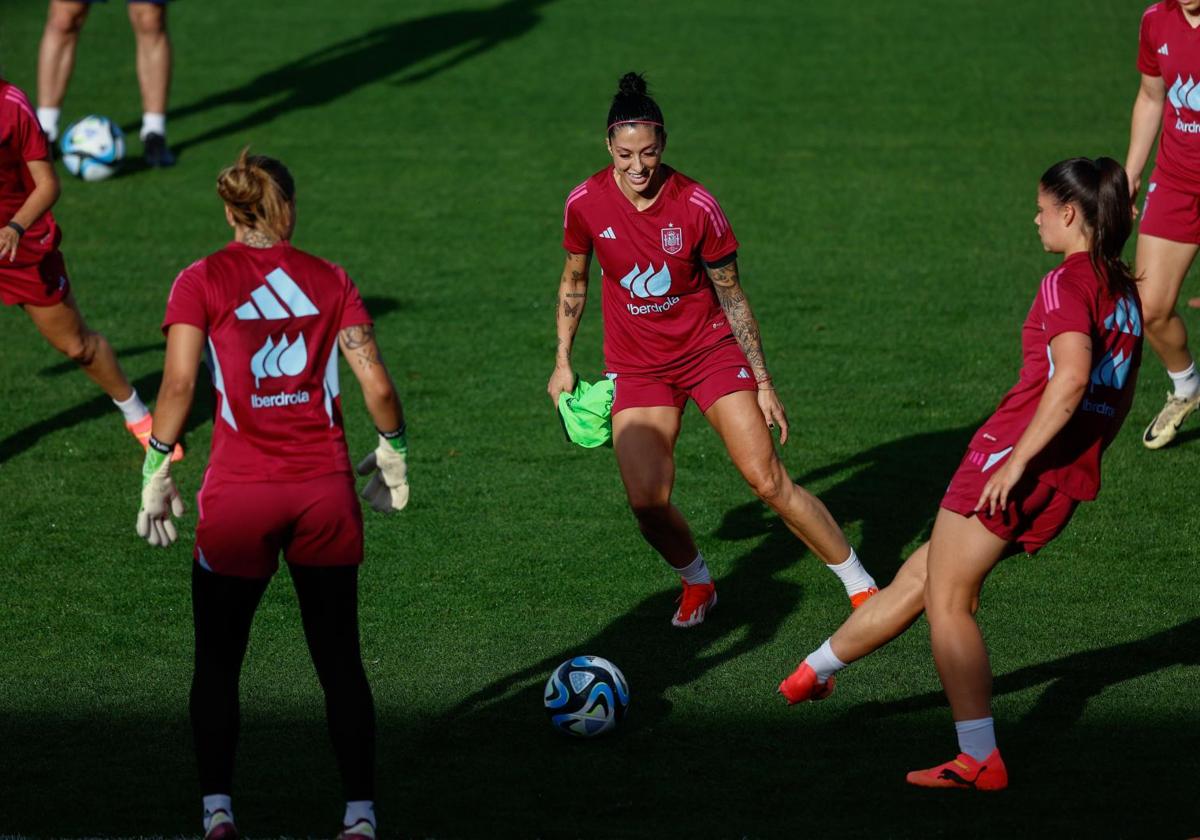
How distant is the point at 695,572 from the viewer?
6.58 m

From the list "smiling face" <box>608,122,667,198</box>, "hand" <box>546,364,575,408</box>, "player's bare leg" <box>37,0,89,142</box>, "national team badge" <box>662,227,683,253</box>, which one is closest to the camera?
"smiling face" <box>608,122,667,198</box>

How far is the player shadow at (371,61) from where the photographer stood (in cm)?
1588

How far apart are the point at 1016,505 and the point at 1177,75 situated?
4.01 meters

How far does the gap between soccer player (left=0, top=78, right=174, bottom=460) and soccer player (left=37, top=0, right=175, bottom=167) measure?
A: 19.4ft

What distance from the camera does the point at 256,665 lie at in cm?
623

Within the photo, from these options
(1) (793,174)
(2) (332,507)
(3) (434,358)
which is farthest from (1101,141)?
(2) (332,507)

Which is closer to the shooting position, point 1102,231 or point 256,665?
point 1102,231

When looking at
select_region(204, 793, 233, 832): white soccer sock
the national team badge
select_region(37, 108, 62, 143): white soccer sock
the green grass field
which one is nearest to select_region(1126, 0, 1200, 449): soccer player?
the green grass field

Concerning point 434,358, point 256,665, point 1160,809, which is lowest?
point 1160,809

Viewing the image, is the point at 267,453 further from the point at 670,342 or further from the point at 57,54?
the point at 57,54

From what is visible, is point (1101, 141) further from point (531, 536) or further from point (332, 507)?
point (332, 507)

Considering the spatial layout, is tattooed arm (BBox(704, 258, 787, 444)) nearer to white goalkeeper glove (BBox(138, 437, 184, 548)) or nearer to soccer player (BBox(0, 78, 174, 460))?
white goalkeeper glove (BBox(138, 437, 184, 548))

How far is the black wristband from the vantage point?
464cm

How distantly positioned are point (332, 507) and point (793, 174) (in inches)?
396
